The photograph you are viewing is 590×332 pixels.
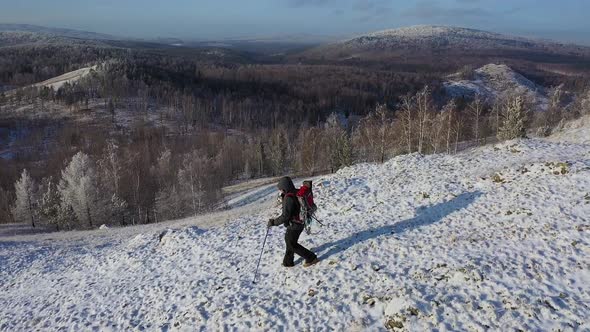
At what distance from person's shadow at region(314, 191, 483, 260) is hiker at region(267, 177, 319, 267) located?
2.81ft

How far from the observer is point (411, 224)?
53.9ft

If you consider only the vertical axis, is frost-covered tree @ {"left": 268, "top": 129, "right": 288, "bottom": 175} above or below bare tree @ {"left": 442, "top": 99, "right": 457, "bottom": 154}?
below

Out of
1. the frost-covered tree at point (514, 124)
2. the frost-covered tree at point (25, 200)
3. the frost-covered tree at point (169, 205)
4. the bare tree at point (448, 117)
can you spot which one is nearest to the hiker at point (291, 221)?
the frost-covered tree at point (514, 124)

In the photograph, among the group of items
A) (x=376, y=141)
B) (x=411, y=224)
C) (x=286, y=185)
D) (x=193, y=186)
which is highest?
(x=286, y=185)

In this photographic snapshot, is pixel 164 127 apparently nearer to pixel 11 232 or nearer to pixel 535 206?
pixel 11 232

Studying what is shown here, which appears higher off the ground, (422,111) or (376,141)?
(422,111)

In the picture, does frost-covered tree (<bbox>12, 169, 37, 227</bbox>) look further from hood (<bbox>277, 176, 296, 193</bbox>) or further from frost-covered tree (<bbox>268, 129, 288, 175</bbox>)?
hood (<bbox>277, 176, 296, 193</bbox>)

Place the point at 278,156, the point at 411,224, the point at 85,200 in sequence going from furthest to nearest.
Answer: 1. the point at 278,156
2. the point at 85,200
3. the point at 411,224

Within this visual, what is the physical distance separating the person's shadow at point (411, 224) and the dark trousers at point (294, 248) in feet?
2.53

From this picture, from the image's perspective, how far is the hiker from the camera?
43.4 ft

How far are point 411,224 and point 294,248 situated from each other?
216 inches

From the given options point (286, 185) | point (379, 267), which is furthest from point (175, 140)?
point (379, 267)

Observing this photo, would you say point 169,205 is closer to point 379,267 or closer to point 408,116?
point 408,116

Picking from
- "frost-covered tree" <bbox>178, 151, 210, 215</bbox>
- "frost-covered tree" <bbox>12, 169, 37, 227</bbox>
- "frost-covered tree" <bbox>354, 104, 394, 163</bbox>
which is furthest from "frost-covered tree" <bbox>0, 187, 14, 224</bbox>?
"frost-covered tree" <bbox>354, 104, 394, 163</bbox>
